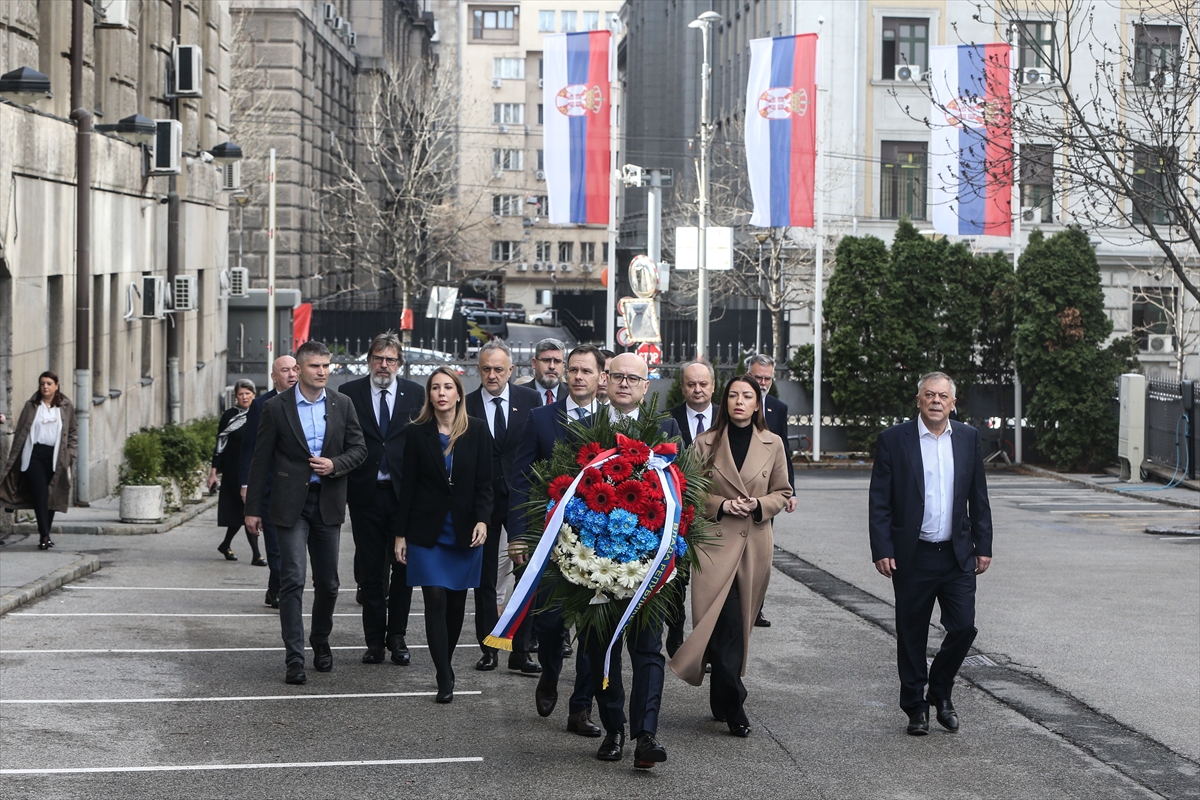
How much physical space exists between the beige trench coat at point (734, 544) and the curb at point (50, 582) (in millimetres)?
6413

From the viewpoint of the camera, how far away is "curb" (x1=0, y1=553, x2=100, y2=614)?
12.8 meters

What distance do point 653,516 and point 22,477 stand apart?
11.1 meters

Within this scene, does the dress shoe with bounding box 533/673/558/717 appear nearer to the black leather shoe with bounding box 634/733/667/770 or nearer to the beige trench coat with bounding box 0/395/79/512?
the black leather shoe with bounding box 634/733/667/770

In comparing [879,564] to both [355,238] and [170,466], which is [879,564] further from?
[355,238]

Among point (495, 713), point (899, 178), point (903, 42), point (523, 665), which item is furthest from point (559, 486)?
point (903, 42)

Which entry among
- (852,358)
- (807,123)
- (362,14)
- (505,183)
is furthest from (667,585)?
(505,183)

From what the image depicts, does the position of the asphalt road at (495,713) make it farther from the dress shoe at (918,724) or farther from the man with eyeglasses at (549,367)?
the man with eyeglasses at (549,367)

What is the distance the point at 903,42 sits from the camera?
46.8 m

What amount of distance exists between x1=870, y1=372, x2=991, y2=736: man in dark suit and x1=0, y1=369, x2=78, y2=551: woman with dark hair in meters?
10.8

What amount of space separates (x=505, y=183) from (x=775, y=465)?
111 metres

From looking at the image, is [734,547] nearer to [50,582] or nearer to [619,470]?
[619,470]

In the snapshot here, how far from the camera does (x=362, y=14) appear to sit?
67188 mm

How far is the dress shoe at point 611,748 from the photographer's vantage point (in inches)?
310

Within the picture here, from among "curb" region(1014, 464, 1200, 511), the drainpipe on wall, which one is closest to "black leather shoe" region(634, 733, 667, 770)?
the drainpipe on wall
